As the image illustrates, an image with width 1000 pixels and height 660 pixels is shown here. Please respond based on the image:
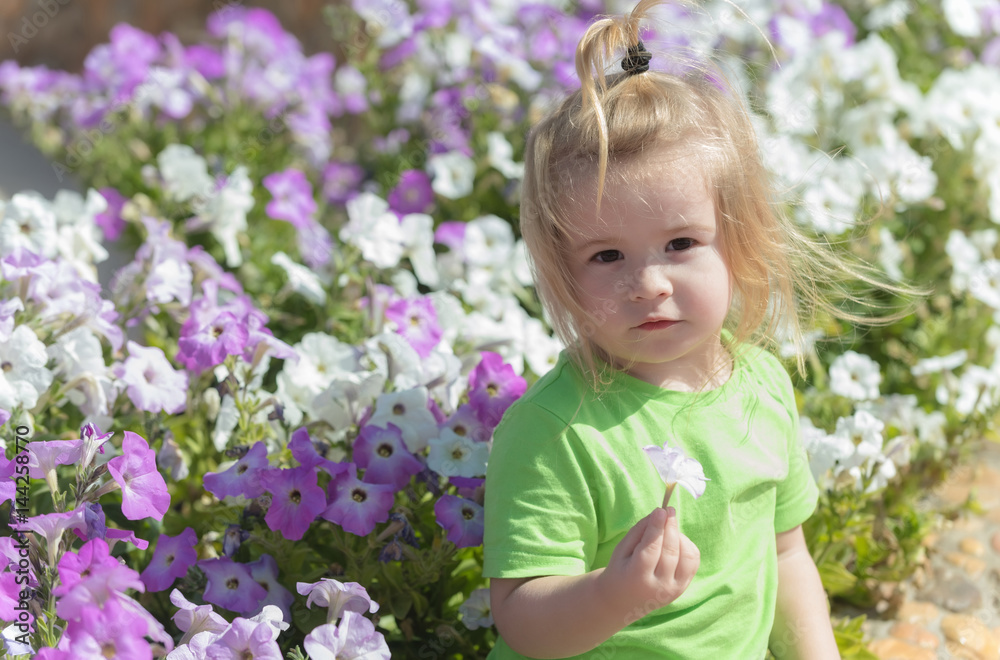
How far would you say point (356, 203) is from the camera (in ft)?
8.39

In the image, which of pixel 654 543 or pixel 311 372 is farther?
pixel 311 372

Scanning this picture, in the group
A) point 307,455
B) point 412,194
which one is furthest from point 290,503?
point 412,194

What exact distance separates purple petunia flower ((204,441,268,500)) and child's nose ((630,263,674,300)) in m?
0.75

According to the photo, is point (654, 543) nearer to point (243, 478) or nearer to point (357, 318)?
point (243, 478)

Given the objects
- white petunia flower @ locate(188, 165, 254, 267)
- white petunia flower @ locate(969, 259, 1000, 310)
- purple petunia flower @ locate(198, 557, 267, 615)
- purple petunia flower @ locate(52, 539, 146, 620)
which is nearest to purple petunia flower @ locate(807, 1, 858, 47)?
white petunia flower @ locate(969, 259, 1000, 310)

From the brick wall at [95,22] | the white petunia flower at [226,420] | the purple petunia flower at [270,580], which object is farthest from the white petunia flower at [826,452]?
the brick wall at [95,22]

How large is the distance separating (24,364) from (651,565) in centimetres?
120

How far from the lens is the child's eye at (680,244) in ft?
4.50

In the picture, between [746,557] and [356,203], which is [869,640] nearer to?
[746,557]

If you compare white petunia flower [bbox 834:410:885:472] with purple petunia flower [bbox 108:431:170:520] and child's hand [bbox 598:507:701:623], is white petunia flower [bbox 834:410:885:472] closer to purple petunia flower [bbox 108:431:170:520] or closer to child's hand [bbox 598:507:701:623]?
child's hand [bbox 598:507:701:623]

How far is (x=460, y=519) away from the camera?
164cm

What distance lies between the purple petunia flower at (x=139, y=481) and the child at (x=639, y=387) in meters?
0.52

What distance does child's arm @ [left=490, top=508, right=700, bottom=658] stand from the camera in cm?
121

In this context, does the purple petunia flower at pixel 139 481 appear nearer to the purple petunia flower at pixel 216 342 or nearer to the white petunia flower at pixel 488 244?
the purple petunia flower at pixel 216 342
